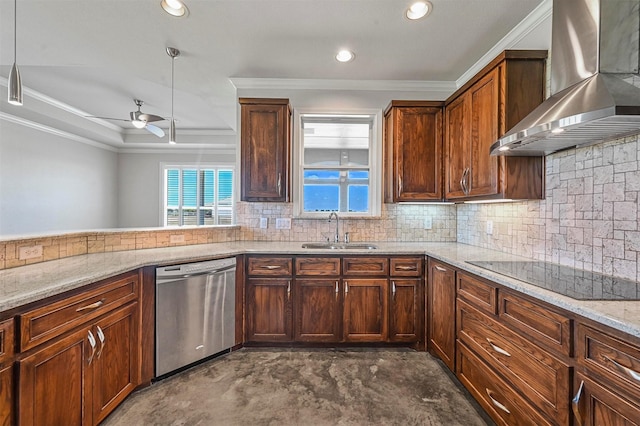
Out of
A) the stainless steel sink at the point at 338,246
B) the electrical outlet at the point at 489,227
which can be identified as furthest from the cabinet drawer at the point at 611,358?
the stainless steel sink at the point at 338,246

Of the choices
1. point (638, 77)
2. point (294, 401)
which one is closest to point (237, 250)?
point (294, 401)

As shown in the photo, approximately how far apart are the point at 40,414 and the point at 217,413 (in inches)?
34.5

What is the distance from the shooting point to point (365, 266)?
2465 mm

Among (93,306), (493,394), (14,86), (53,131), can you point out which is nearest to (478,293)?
(493,394)

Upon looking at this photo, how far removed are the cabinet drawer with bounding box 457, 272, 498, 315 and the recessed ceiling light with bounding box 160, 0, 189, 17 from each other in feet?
8.90

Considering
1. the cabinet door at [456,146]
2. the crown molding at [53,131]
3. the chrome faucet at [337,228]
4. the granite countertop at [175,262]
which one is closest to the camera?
the granite countertop at [175,262]

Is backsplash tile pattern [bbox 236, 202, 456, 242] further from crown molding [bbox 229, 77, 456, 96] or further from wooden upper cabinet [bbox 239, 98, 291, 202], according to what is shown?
crown molding [bbox 229, 77, 456, 96]

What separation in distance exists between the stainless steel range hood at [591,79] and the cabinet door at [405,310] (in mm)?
1399

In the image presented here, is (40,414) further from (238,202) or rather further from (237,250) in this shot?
(238,202)

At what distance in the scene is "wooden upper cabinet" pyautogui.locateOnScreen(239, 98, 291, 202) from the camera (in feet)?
8.93

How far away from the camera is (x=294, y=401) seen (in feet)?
6.02

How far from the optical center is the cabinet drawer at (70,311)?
3.80 ft

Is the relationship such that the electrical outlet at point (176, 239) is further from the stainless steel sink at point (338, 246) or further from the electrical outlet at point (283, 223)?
the stainless steel sink at point (338, 246)

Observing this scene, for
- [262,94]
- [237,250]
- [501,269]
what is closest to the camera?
[501,269]
